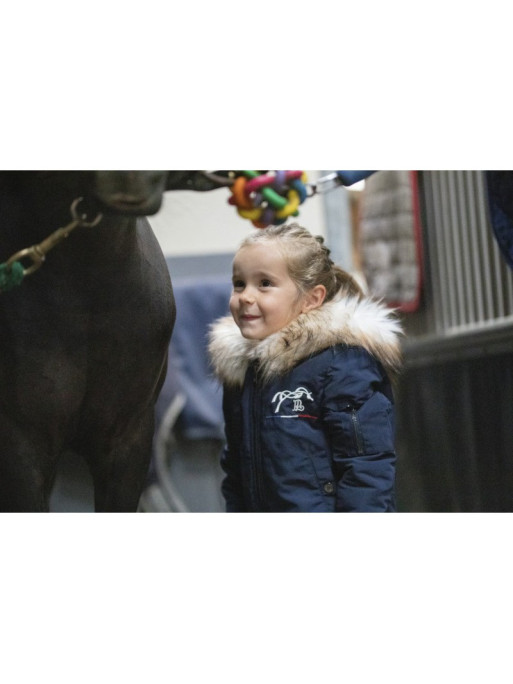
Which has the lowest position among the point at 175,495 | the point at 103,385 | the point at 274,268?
the point at 175,495

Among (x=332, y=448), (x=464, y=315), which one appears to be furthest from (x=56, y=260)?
(x=464, y=315)

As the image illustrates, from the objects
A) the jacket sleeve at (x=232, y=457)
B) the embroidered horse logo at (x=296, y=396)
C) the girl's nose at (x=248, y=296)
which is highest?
the girl's nose at (x=248, y=296)

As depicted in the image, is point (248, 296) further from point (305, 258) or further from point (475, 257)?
point (475, 257)

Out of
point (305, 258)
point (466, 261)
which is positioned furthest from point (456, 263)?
point (305, 258)

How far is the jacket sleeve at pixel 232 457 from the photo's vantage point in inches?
39.8

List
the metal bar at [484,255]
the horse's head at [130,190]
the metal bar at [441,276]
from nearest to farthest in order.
A: the horse's head at [130,190]
the metal bar at [484,255]
the metal bar at [441,276]

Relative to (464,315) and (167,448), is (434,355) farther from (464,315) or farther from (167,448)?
(167,448)

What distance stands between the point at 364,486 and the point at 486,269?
43 cm

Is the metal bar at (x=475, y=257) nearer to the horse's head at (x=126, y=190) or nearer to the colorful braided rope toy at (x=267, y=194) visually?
the colorful braided rope toy at (x=267, y=194)

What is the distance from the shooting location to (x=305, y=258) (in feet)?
3.26

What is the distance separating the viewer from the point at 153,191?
920mm

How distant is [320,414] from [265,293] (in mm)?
138

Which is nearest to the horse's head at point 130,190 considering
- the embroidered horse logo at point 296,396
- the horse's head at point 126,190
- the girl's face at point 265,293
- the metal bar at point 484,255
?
the horse's head at point 126,190

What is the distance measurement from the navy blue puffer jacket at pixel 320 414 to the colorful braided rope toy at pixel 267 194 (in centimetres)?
11
